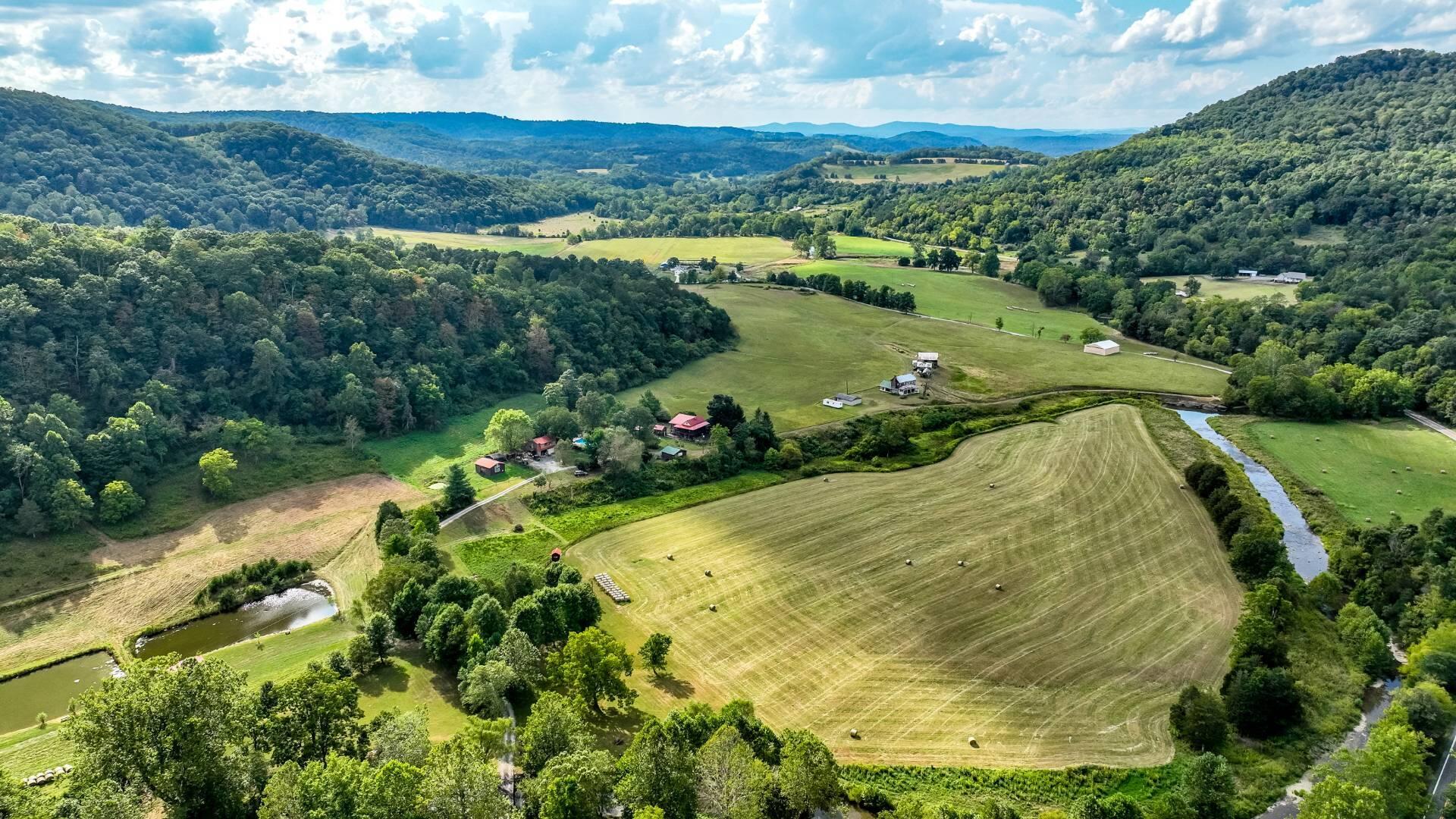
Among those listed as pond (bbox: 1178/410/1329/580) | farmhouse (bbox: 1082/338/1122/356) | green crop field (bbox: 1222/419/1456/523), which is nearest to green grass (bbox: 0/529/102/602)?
pond (bbox: 1178/410/1329/580)

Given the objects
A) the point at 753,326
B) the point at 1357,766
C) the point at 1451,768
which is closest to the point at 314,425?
the point at 753,326

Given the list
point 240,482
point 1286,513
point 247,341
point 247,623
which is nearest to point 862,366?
point 1286,513

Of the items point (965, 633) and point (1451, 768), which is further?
point (965, 633)

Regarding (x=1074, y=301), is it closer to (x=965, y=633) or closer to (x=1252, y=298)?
(x=1252, y=298)

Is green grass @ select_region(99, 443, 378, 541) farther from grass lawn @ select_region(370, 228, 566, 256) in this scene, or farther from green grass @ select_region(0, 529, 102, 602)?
grass lawn @ select_region(370, 228, 566, 256)

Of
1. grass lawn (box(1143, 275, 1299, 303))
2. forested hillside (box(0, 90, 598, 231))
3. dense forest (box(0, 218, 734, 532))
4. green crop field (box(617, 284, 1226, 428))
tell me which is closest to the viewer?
dense forest (box(0, 218, 734, 532))
